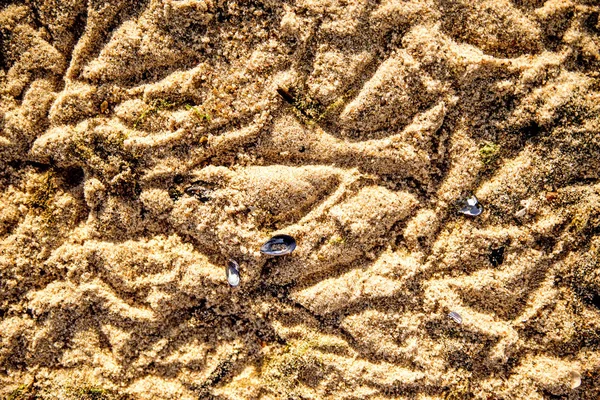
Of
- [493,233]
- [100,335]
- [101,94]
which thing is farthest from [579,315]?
[101,94]

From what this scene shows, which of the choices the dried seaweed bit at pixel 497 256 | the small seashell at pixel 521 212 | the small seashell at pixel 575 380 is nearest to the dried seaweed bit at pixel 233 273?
the dried seaweed bit at pixel 497 256

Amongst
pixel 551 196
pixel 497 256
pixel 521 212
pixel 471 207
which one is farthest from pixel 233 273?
pixel 551 196

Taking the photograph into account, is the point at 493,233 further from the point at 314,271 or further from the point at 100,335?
the point at 100,335

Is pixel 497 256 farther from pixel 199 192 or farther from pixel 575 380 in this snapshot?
pixel 199 192

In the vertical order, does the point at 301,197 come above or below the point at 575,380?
above

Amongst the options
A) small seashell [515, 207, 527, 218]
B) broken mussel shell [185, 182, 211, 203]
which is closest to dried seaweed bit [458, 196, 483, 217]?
small seashell [515, 207, 527, 218]
